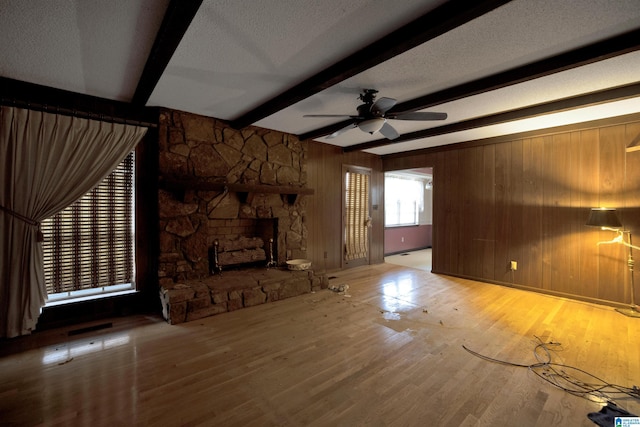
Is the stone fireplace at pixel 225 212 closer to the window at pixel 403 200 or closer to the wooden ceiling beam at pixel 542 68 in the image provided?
the wooden ceiling beam at pixel 542 68

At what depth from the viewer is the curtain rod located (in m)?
2.60

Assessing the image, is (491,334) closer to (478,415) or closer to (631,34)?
(478,415)

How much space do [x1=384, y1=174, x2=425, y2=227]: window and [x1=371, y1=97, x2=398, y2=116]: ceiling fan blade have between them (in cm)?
502

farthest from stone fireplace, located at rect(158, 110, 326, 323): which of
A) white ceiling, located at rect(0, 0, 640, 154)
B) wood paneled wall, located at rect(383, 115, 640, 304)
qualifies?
wood paneled wall, located at rect(383, 115, 640, 304)

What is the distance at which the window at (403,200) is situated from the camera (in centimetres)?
812

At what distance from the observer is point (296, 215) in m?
4.86

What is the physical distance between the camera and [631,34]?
198 centimetres

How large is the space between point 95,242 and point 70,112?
1476mm

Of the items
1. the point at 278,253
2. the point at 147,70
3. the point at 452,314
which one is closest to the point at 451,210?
the point at 452,314

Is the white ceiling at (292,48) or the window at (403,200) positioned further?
the window at (403,200)

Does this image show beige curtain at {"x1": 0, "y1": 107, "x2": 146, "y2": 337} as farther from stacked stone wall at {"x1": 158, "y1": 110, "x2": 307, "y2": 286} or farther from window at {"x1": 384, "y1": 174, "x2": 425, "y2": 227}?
window at {"x1": 384, "y1": 174, "x2": 425, "y2": 227}

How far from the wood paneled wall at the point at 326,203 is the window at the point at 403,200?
2.40m

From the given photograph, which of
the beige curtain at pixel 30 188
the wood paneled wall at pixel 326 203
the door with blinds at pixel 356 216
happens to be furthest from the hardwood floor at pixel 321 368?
the door with blinds at pixel 356 216

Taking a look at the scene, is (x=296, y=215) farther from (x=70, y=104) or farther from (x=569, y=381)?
(x=569, y=381)
